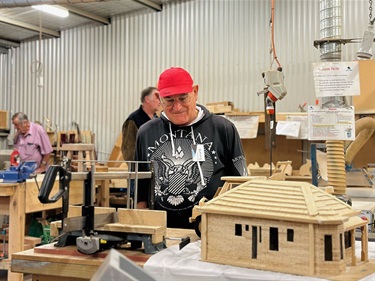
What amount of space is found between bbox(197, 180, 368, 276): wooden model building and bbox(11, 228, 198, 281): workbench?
281 mm

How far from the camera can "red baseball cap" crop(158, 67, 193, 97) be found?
7.45ft

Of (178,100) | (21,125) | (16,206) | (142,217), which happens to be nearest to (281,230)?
(142,217)

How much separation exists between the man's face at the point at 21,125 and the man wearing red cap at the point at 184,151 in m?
4.61

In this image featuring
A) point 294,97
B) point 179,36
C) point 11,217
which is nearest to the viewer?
point 11,217


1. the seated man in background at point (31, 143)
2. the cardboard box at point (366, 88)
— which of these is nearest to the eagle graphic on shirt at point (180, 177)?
the cardboard box at point (366, 88)

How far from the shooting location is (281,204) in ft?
4.86

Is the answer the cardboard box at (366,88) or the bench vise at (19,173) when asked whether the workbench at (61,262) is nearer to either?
the bench vise at (19,173)

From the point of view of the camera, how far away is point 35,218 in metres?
5.09

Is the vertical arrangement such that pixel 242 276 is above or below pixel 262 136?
below

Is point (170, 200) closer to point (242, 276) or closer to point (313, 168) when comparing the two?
point (313, 168)

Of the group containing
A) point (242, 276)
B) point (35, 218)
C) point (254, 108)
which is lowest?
point (35, 218)

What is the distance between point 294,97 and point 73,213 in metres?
5.05

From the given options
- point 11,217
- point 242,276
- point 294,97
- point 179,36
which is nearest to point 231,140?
point 242,276

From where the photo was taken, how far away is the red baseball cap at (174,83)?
89.4 inches
